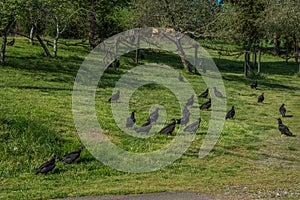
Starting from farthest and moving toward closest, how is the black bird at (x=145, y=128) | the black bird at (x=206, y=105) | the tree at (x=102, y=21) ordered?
the tree at (x=102, y=21) → the black bird at (x=206, y=105) → the black bird at (x=145, y=128)

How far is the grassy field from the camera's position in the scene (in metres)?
12.1

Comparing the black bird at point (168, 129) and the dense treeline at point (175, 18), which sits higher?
the dense treeline at point (175, 18)

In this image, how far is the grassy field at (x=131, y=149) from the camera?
12102 millimetres

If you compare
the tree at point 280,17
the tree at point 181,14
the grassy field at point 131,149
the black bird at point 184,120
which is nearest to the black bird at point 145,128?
the grassy field at point 131,149

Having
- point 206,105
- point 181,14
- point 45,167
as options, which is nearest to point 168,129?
point 45,167

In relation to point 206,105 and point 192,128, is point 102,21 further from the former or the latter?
point 192,128

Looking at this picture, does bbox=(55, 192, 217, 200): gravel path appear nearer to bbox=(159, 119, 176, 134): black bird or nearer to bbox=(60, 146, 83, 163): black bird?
bbox=(60, 146, 83, 163): black bird

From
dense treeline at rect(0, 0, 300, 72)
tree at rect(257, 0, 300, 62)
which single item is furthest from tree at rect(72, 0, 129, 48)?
tree at rect(257, 0, 300, 62)

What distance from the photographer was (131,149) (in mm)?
16031

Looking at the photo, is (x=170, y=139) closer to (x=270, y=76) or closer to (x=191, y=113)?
(x=191, y=113)

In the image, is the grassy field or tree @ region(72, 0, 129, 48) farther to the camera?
tree @ region(72, 0, 129, 48)

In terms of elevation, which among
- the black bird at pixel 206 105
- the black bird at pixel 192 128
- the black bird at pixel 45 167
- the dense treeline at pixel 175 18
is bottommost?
the black bird at pixel 45 167

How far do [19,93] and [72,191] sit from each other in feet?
42.8

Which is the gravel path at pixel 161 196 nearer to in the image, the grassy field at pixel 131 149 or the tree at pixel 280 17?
the grassy field at pixel 131 149
